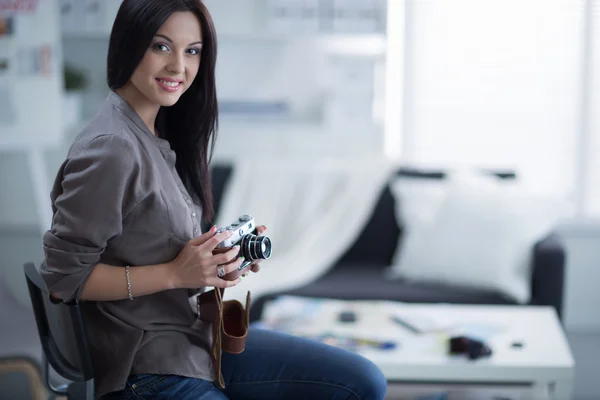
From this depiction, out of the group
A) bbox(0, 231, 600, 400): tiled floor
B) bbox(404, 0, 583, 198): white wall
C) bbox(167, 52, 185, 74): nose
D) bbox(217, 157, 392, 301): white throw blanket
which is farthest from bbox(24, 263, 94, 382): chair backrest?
bbox(404, 0, 583, 198): white wall

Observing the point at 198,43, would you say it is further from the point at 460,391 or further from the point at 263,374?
the point at 460,391

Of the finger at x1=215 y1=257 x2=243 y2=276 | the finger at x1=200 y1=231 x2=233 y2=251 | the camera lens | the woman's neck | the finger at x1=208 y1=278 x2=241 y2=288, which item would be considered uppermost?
the woman's neck

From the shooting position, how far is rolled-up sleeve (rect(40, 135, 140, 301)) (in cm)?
112

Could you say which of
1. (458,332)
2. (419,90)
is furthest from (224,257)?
(419,90)

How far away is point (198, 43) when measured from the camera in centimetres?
128

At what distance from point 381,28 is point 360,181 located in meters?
0.71

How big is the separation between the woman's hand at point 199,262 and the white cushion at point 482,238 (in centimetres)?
168

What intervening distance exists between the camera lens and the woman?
4 cm

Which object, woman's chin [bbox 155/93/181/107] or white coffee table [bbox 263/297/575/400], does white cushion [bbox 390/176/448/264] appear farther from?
woman's chin [bbox 155/93/181/107]

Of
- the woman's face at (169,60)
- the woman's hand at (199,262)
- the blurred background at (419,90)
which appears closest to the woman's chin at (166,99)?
the woman's face at (169,60)

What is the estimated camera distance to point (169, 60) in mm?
1240

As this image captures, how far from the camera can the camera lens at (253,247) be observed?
1.29 m

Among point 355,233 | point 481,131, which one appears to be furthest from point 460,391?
point 481,131

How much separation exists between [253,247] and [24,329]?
6.52 feet
